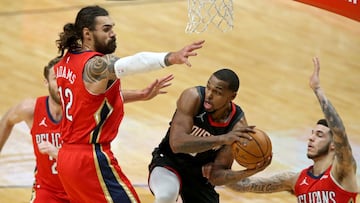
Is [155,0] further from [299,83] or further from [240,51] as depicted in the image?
[299,83]

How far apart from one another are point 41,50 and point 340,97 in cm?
360

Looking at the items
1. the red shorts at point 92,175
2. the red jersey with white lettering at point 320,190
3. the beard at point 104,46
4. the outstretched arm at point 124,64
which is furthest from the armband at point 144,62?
the red jersey with white lettering at point 320,190

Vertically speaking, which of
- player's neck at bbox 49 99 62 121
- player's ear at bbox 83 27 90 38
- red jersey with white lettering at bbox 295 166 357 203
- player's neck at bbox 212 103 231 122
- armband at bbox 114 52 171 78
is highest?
armband at bbox 114 52 171 78

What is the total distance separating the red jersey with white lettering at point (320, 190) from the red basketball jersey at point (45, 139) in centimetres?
171

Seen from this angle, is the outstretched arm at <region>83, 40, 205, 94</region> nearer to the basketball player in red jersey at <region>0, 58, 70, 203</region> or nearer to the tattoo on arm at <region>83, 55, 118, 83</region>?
the tattoo on arm at <region>83, 55, 118, 83</region>

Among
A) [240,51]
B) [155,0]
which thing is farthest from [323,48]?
[155,0]

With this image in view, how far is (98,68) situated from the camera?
618 cm

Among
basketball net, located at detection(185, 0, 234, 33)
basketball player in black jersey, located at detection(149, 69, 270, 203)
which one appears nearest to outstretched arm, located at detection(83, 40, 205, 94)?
basketball player in black jersey, located at detection(149, 69, 270, 203)

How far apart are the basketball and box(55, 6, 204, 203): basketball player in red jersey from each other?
75cm

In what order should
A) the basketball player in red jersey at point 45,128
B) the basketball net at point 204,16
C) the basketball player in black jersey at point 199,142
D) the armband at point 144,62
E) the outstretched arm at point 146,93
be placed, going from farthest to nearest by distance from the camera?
the basketball net at point 204,16 → the outstretched arm at point 146,93 → the basketball player in red jersey at point 45,128 → the basketball player in black jersey at point 199,142 → the armband at point 144,62

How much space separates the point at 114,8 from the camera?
13125 millimetres

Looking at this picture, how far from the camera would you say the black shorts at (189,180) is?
7.20 m

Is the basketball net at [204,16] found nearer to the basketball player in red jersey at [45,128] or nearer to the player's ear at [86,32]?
the basketball player in red jersey at [45,128]

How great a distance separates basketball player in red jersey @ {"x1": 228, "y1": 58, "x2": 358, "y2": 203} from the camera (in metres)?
6.47
